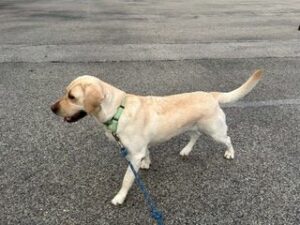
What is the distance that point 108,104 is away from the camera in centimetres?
355

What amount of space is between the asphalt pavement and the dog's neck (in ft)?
2.85

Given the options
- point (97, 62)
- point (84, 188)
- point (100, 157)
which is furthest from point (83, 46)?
point (84, 188)

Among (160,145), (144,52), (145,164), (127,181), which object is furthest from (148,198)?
(144,52)

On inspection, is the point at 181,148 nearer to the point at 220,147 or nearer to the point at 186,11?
the point at 220,147

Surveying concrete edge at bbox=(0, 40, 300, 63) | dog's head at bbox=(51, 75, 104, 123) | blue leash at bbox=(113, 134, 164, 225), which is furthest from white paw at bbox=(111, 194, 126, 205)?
concrete edge at bbox=(0, 40, 300, 63)

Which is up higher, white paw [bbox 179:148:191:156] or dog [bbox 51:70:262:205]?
dog [bbox 51:70:262:205]

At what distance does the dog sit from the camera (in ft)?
Result: 11.3

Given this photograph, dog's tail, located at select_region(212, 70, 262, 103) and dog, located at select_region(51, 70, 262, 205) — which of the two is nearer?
dog, located at select_region(51, 70, 262, 205)

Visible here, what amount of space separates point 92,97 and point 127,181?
0.93 metres

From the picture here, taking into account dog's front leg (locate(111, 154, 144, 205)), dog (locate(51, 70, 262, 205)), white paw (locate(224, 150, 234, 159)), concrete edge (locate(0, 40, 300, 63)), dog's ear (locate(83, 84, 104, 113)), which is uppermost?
dog's ear (locate(83, 84, 104, 113))

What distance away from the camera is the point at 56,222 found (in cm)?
362

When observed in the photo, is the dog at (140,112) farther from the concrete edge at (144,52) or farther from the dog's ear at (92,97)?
the concrete edge at (144,52)

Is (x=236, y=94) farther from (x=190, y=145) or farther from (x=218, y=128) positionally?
(x=190, y=145)

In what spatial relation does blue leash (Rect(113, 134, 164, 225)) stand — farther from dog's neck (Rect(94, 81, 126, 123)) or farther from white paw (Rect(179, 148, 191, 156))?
white paw (Rect(179, 148, 191, 156))
